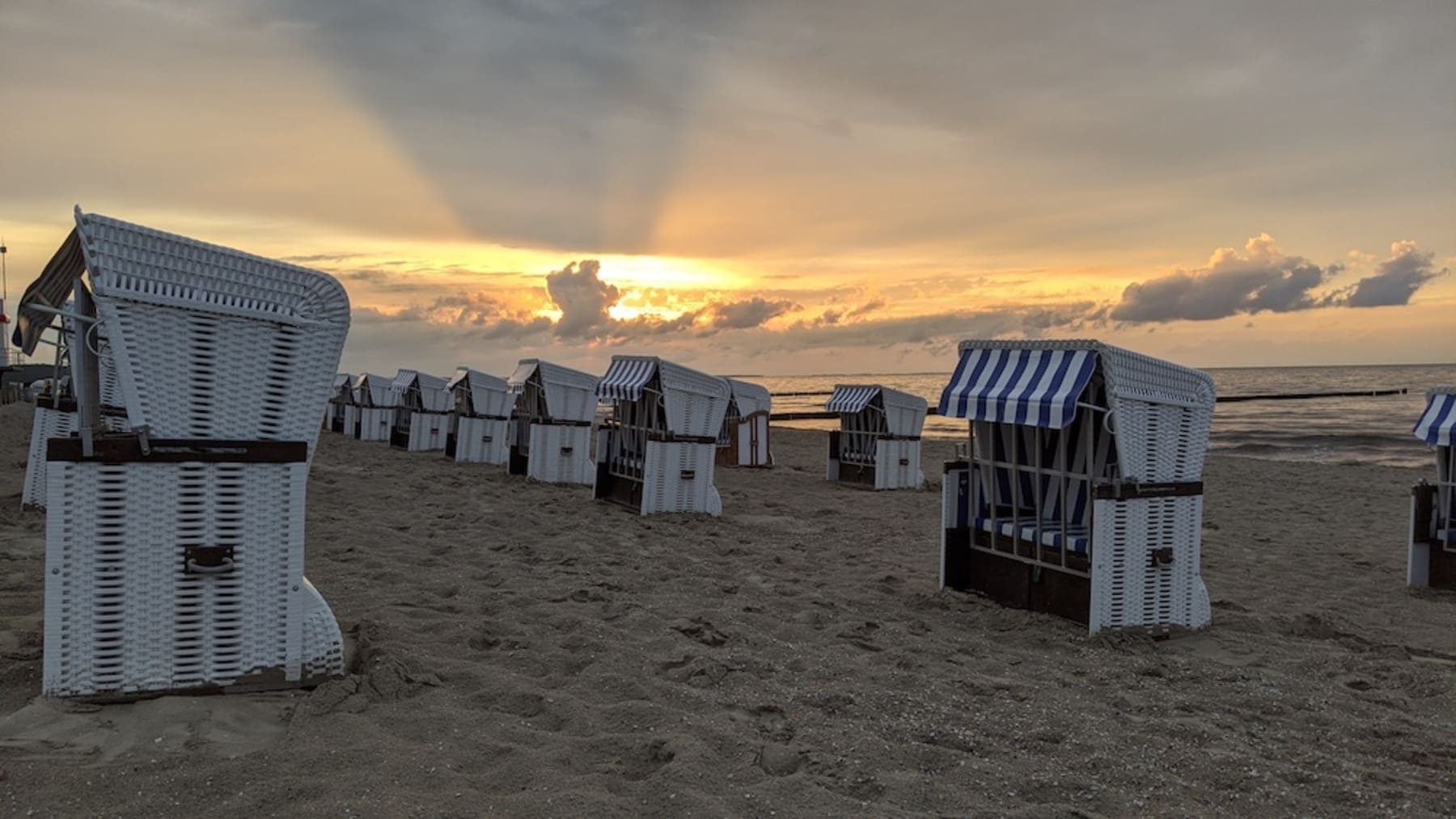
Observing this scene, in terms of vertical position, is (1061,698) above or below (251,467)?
below

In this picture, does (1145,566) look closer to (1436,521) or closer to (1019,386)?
(1019,386)

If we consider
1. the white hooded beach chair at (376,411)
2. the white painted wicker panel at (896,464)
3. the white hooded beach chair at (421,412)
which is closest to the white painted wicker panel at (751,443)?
the white painted wicker panel at (896,464)

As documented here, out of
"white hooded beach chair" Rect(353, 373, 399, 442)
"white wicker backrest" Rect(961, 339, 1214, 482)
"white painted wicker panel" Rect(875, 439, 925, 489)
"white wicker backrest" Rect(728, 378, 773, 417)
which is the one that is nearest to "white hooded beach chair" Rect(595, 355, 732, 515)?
"white painted wicker panel" Rect(875, 439, 925, 489)

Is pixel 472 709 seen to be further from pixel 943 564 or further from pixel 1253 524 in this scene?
pixel 1253 524

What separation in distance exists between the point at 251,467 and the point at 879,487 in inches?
535

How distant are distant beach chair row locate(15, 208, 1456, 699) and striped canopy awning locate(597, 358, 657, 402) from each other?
40cm

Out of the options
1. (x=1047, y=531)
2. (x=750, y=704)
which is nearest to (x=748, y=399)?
(x=1047, y=531)

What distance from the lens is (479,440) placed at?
1941 cm

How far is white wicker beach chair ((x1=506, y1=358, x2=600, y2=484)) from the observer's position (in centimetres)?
1566

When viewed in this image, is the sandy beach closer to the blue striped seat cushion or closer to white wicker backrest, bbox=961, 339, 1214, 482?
the blue striped seat cushion

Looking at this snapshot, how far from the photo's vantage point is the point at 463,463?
1903cm

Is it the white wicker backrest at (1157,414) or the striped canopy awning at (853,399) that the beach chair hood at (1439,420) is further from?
the striped canopy awning at (853,399)

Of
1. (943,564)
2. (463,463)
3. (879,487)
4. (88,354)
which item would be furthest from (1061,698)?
(463,463)

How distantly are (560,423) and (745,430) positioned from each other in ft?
20.6
